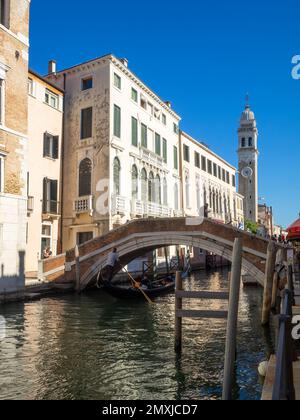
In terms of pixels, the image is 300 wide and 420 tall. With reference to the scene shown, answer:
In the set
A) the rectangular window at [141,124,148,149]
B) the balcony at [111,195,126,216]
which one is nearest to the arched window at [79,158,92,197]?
the balcony at [111,195,126,216]

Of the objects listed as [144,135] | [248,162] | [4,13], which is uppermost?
[248,162]

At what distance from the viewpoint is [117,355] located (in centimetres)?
647

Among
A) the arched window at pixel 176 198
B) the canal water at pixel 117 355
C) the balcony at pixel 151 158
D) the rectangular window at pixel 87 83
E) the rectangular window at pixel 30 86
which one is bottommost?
the canal water at pixel 117 355

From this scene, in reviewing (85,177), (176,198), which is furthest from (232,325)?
(176,198)

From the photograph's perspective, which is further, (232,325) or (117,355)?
(117,355)

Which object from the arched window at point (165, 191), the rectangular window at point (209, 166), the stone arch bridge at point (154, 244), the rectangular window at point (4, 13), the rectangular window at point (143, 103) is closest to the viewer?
the rectangular window at point (4, 13)

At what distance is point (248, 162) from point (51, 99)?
4301 centimetres

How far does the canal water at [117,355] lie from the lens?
194 inches

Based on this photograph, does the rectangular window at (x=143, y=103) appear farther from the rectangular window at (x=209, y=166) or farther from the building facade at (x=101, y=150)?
the rectangular window at (x=209, y=166)

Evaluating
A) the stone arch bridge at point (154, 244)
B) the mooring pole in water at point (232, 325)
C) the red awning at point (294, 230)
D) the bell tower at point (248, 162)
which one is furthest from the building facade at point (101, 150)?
the bell tower at point (248, 162)

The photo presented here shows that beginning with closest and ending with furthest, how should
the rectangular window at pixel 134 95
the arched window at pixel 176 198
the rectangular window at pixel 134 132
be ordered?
the rectangular window at pixel 134 132, the rectangular window at pixel 134 95, the arched window at pixel 176 198

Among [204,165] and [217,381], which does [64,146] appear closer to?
[204,165]

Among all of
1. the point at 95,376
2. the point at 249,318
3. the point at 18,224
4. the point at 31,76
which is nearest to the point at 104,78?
the point at 31,76

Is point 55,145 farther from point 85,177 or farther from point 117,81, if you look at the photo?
point 117,81
